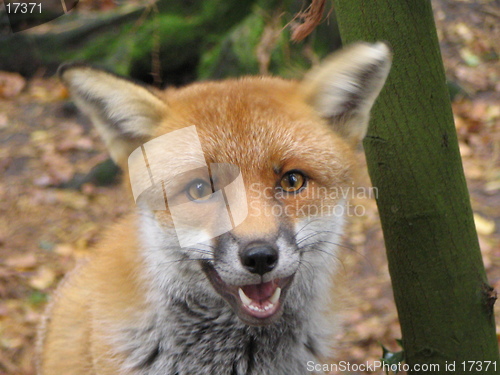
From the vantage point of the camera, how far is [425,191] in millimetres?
2500

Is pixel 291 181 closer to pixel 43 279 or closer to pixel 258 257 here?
pixel 258 257

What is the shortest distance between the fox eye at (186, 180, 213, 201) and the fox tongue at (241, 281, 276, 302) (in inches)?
18.7

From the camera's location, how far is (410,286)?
2646 millimetres

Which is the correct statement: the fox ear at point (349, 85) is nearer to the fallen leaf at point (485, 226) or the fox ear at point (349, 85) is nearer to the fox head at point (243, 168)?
the fox head at point (243, 168)

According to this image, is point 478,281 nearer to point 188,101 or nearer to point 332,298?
point 332,298

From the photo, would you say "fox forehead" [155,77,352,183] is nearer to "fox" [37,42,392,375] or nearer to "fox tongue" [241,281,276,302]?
"fox" [37,42,392,375]

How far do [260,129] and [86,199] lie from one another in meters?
4.45

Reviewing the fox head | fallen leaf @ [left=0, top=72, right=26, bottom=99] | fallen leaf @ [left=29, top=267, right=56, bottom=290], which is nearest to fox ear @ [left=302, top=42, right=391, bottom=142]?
the fox head

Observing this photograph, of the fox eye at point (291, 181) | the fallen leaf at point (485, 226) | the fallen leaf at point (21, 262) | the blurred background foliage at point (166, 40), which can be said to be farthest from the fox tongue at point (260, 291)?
the blurred background foliage at point (166, 40)

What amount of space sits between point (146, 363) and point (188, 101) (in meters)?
1.40

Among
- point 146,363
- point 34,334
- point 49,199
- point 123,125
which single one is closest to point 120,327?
point 146,363

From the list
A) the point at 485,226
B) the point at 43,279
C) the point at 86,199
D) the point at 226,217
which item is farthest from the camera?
the point at 86,199
